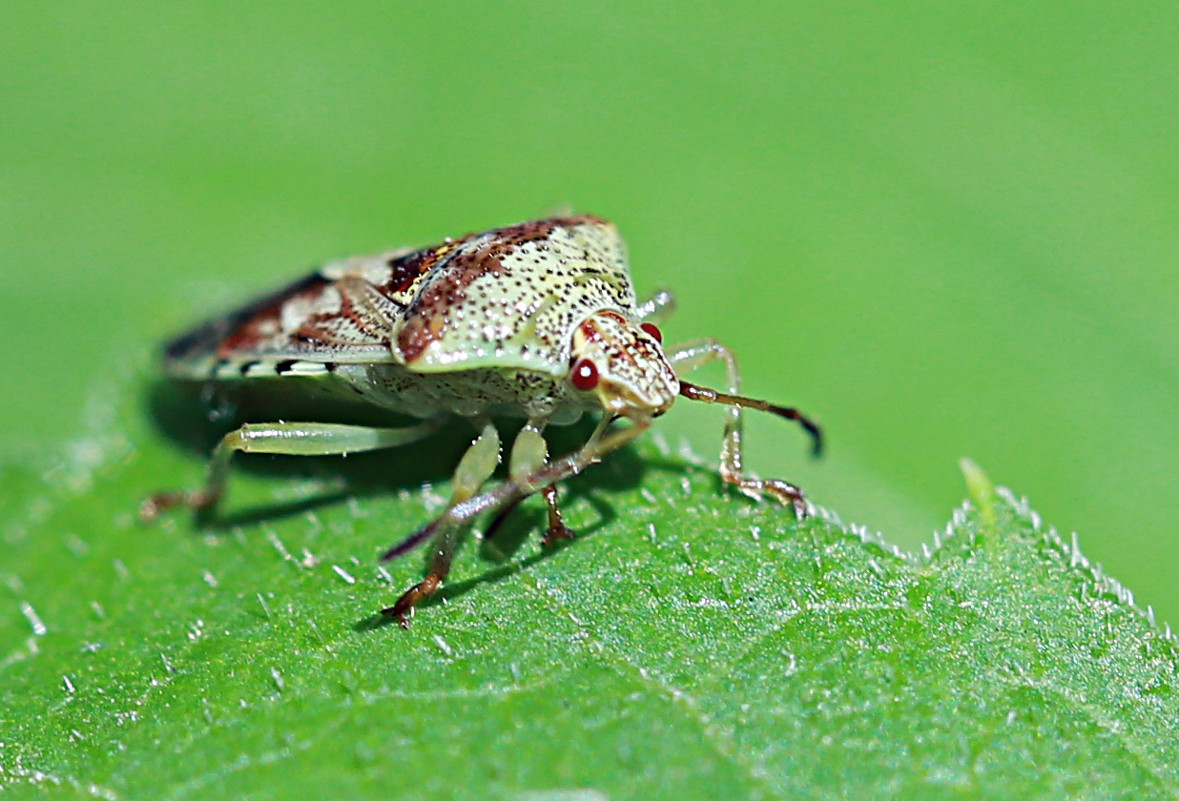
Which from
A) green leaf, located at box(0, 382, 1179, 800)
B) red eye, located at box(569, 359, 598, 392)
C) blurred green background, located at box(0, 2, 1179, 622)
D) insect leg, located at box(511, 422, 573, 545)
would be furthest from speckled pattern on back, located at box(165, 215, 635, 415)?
blurred green background, located at box(0, 2, 1179, 622)

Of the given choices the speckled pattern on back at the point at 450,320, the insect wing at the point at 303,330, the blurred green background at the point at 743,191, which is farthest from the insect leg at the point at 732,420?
the insect wing at the point at 303,330

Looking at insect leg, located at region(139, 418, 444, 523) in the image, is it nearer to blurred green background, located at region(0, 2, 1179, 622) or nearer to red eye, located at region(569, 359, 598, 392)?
red eye, located at region(569, 359, 598, 392)

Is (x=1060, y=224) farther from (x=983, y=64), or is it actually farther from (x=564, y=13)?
(x=564, y=13)

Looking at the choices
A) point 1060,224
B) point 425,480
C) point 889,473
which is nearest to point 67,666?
point 425,480

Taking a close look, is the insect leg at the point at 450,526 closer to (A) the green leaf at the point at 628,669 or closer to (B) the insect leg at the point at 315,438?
(A) the green leaf at the point at 628,669

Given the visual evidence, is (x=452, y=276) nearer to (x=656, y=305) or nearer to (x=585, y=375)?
(x=585, y=375)

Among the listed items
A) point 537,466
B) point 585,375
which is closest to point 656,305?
point 585,375
